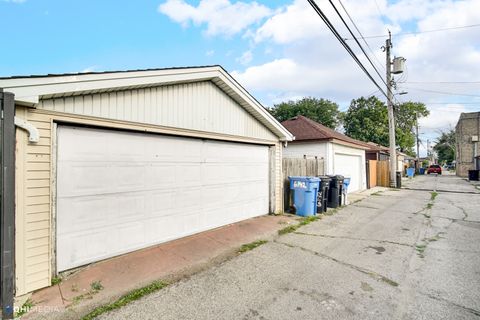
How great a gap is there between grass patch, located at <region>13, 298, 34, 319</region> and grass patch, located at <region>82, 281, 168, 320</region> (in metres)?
0.71

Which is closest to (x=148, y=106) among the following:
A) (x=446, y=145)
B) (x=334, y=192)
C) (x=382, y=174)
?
(x=334, y=192)

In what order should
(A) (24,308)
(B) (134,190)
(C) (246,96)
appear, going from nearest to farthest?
(A) (24,308), (B) (134,190), (C) (246,96)

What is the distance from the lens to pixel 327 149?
11383 millimetres

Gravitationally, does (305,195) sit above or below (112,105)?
below

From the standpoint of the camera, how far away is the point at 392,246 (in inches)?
205

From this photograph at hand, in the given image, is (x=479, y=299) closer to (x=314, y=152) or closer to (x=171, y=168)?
(x=171, y=168)

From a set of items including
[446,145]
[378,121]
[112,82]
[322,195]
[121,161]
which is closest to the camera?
[112,82]

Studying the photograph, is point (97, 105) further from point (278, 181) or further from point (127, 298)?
point (278, 181)

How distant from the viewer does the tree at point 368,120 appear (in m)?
36.2

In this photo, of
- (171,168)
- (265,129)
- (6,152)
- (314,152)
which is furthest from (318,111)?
(6,152)

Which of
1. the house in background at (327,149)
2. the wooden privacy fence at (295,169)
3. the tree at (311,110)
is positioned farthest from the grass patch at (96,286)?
the tree at (311,110)

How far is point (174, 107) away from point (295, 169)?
5.31 meters

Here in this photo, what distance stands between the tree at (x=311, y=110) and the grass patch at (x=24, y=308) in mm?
36838

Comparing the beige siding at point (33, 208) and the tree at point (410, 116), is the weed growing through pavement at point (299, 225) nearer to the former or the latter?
the beige siding at point (33, 208)
